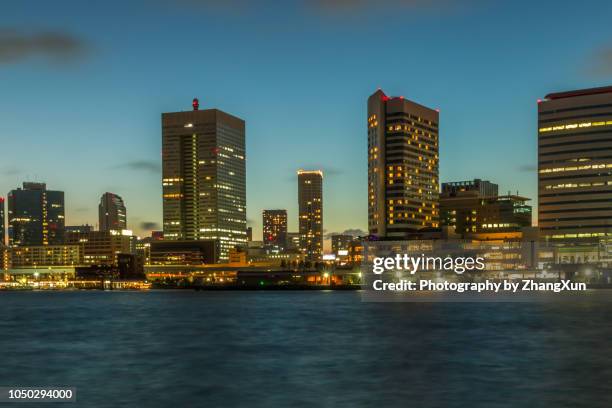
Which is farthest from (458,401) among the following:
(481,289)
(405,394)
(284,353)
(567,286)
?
(567,286)

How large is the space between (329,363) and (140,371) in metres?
13.3

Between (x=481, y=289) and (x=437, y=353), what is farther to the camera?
(x=481, y=289)

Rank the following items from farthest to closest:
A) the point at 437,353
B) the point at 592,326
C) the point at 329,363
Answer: the point at 592,326 → the point at 437,353 → the point at 329,363

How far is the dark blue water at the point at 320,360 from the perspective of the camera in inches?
1502

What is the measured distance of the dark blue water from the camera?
125 ft

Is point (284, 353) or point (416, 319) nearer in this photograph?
point (284, 353)

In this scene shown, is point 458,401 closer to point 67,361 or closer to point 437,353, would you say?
point 437,353

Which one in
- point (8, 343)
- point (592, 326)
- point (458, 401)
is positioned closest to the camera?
point (458, 401)

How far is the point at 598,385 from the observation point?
4019cm

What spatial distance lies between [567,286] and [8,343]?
16687 cm

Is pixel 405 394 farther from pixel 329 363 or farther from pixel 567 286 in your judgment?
pixel 567 286

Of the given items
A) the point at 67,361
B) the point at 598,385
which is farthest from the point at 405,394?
the point at 67,361

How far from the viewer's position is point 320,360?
172ft

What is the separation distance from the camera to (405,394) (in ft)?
127
